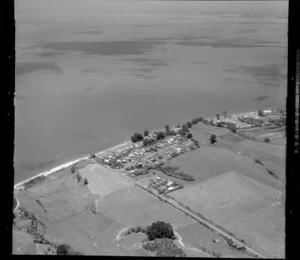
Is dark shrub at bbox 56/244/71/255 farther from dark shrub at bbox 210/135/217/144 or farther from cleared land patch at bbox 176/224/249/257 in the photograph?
dark shrub at bbox 210/135/217/144

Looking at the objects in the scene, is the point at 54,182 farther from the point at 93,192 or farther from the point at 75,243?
the point at 75,243

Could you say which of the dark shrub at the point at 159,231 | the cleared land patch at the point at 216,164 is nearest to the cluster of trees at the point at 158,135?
the cleared land patch at the point at 216,164

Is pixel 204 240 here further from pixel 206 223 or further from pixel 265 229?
pixel 265 229

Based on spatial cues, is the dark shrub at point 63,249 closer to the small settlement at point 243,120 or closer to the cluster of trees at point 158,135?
the cluster of trees at point 158,135

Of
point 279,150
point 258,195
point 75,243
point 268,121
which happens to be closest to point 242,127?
point 268,121

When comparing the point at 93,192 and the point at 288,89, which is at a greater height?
the point at 288,89

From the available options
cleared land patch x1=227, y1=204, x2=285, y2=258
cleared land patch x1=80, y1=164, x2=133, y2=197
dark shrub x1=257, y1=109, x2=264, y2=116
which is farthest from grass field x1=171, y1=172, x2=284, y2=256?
dark shrub x1=257, y1=109, x2=264, y2=116
